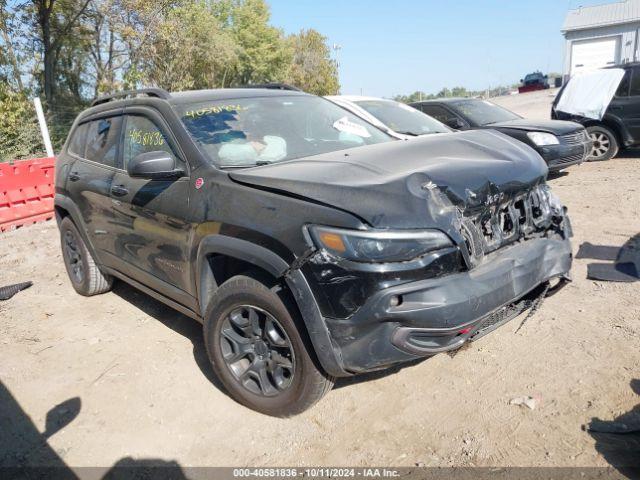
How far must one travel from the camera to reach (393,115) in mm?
7176

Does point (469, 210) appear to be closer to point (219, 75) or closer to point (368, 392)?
point (368, 392)

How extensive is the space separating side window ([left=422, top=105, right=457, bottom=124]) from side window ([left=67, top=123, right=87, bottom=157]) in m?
6.09

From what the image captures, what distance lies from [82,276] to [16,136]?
10609mm

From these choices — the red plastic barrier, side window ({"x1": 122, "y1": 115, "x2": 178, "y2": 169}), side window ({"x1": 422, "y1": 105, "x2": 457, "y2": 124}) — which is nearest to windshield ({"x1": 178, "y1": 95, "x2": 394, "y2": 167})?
side window ({"x1": 122, "y1": 115, "x2": 178, "y2": 169})

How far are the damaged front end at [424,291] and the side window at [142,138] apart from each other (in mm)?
1525

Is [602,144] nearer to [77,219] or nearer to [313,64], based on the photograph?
[77,219]

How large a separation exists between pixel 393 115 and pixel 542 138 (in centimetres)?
260

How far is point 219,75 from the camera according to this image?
104ft

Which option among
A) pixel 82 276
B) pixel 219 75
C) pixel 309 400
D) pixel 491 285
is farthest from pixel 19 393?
pixel 219 75

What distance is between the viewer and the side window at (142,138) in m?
3.49

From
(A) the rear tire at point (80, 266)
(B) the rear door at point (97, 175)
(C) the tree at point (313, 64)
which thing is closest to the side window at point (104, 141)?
(B) the rear door at point (97, 175)

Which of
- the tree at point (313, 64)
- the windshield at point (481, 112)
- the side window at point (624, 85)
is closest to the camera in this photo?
the windshield at point (481, 112)

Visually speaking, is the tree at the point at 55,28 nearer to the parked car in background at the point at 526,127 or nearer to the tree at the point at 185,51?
the tree at the point at 185,51

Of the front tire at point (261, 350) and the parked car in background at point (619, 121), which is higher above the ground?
the parked car in background at point (619, 121)
